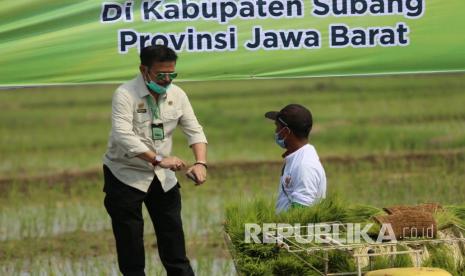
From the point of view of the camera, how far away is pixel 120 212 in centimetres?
499

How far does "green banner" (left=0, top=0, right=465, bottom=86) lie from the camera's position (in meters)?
5.61

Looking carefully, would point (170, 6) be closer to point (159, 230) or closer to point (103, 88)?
point (159, 230)

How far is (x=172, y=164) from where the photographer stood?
15.5 ft

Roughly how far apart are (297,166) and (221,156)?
15.1 feet

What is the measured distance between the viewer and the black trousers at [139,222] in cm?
499

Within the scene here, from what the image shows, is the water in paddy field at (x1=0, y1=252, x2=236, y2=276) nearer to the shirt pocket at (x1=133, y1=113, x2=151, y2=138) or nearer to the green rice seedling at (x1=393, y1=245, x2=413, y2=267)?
the shirt pocket at (x1=133, y1=113, x2=151, y2=138)

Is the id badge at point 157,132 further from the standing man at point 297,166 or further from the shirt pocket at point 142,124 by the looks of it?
the standing man at point 297,166

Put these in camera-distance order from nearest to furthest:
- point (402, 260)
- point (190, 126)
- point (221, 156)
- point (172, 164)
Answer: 1. point (402, 260)
2. point (172, 164)
3. point (190, 126)
4. point (221, 156)

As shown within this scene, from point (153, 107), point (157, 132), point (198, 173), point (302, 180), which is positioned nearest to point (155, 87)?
point (153, 107)

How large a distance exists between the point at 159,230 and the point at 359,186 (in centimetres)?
353

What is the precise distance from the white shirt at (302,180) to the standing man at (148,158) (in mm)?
370

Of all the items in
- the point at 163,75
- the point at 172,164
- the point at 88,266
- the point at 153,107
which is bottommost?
the point at 88,266

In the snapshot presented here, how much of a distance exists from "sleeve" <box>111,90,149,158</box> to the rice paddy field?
5.14 ft

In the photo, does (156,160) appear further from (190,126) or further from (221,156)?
(221,156)
